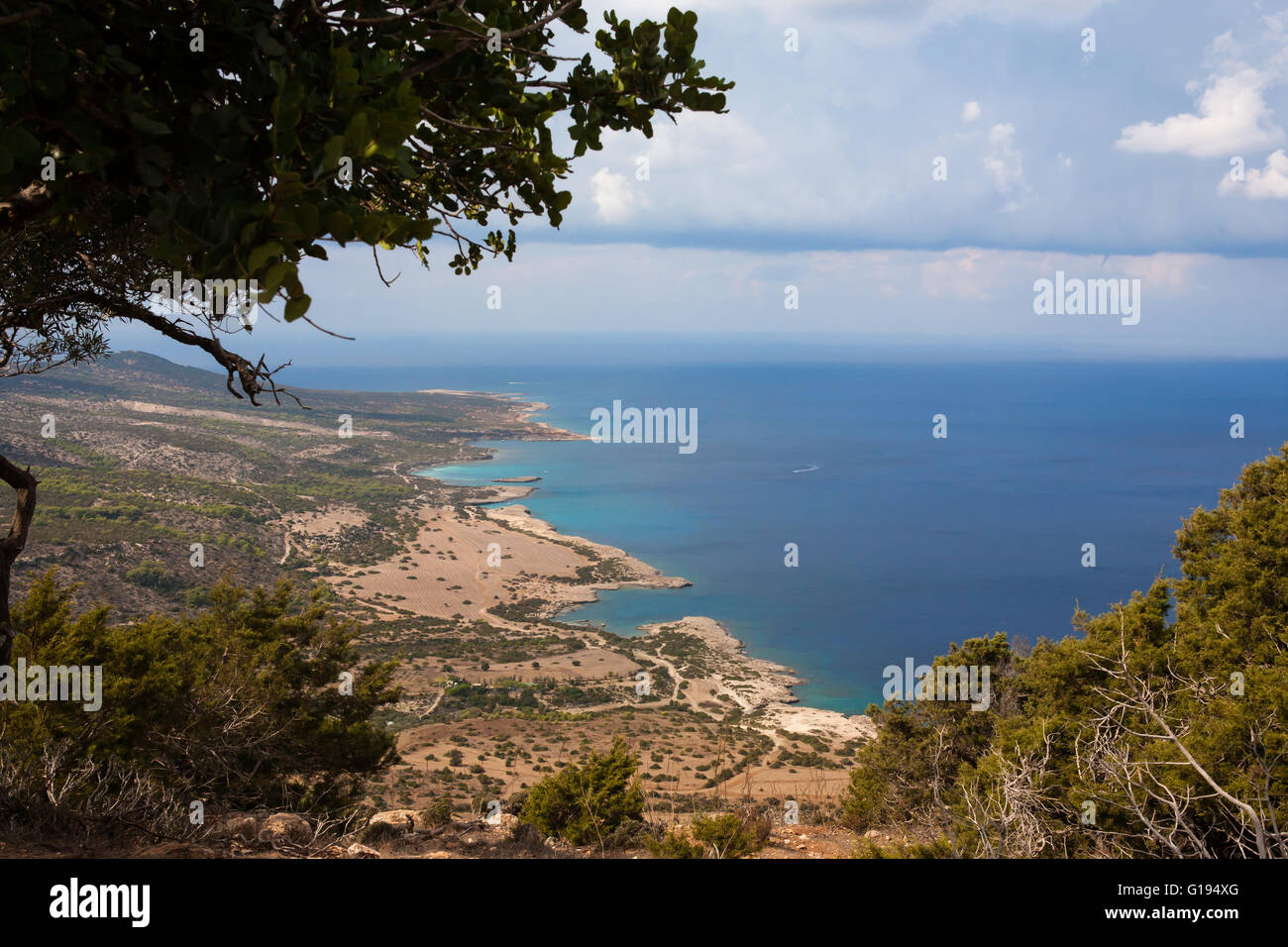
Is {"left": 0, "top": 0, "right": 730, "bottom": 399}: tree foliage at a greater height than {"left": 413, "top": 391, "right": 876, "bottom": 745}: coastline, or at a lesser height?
greater

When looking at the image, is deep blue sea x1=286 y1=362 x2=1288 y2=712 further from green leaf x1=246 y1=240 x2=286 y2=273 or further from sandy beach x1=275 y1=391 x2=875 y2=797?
green leaf x1=246 y1=240 x2=286 y2=273

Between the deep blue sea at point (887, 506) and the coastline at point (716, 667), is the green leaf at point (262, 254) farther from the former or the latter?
the coastline at point (716, 667)

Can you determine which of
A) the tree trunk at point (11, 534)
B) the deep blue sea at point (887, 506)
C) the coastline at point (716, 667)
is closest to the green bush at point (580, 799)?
the tree trunk at point (11, 534)

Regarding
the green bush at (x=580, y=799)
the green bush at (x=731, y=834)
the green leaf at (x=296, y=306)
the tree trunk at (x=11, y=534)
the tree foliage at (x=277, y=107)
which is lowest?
the green bush at (x=580, y=799)

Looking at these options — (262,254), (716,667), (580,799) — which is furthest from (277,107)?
(716,667)

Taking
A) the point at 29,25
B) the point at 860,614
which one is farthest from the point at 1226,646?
the point at 860,614

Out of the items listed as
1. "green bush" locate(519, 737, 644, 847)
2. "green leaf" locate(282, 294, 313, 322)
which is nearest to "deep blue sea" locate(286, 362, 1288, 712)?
"green bush" locate(519, 737, 644, 847)
